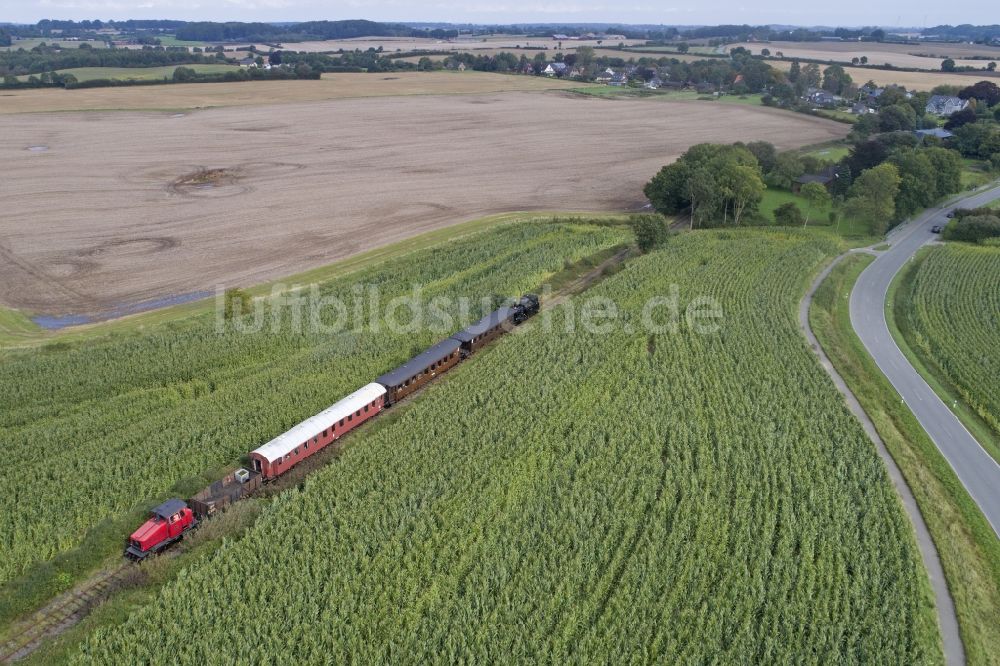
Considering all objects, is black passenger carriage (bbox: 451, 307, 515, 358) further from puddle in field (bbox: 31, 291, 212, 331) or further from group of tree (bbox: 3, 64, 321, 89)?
group of tree (bbox: 3, 64, 321, 89)

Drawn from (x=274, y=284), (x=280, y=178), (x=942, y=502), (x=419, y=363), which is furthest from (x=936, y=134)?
(x=419, y=363)

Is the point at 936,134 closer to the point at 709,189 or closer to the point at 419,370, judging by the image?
the point at 709,189

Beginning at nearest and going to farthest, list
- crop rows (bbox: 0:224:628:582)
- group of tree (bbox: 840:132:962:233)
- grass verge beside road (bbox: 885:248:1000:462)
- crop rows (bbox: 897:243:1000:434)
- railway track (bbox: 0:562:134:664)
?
railway track (bbox: 0:562:134:664)
crop rows (bbox: 0:224:628:582)
grass verge beside road (bbox: 885:248:1000:462)
crop rows (bbox: 897:243:1000:434)
group of tree (bbox: 840:132:962:233)

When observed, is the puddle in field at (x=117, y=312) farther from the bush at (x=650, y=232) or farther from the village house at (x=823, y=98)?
the village house at (x=823, y=98)

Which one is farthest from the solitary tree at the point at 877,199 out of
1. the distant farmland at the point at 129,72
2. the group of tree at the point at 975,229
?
the distant farmland at the point at 129,72

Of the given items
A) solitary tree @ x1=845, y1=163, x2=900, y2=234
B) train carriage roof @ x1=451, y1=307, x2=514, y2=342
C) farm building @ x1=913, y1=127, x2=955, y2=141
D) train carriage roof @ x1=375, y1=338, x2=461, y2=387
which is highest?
farm building @ x1=913, y1=127, x2=955, y2=141

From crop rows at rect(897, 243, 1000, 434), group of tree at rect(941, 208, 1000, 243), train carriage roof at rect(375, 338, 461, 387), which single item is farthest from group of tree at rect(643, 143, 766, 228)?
train carriage roof at rect(375, 338, 461, 387)
